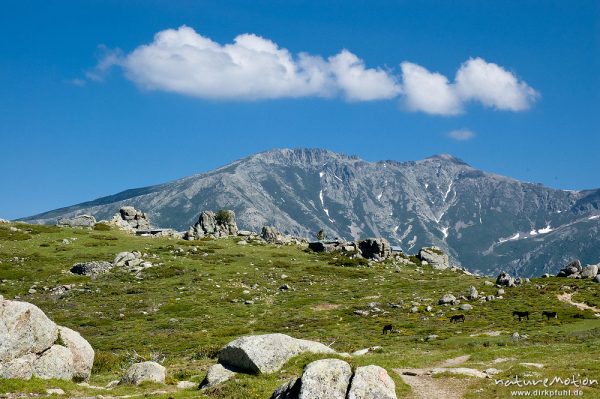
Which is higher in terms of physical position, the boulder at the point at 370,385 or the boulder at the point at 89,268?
the boulder at the point at 89,268

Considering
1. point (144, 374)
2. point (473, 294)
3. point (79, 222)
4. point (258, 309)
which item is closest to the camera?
point (144, 374)

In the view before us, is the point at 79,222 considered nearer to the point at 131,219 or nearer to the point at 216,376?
the point at 131,219

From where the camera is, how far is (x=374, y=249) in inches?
5049

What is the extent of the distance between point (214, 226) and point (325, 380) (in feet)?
410

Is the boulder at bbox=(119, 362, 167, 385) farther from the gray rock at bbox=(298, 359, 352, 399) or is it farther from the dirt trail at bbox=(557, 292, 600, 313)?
the dirt trail at bbox=(557, 292, 600, 313)

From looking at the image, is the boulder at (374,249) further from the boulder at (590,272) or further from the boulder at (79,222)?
the boulder at (79,222)

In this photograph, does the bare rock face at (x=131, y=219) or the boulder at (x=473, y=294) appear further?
the bare rock face at (x=131, y=219)

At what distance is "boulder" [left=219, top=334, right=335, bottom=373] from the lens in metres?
31.8

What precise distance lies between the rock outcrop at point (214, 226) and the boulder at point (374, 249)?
121 ft

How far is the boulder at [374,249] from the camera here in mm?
127438

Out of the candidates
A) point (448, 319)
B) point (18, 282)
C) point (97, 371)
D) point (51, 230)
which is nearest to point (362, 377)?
point (97, 371)

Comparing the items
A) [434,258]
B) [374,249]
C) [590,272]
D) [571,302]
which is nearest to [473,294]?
[571,302]

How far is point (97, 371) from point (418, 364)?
77.9ft

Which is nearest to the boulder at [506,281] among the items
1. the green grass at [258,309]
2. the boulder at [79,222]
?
the green grass at [258,309]
